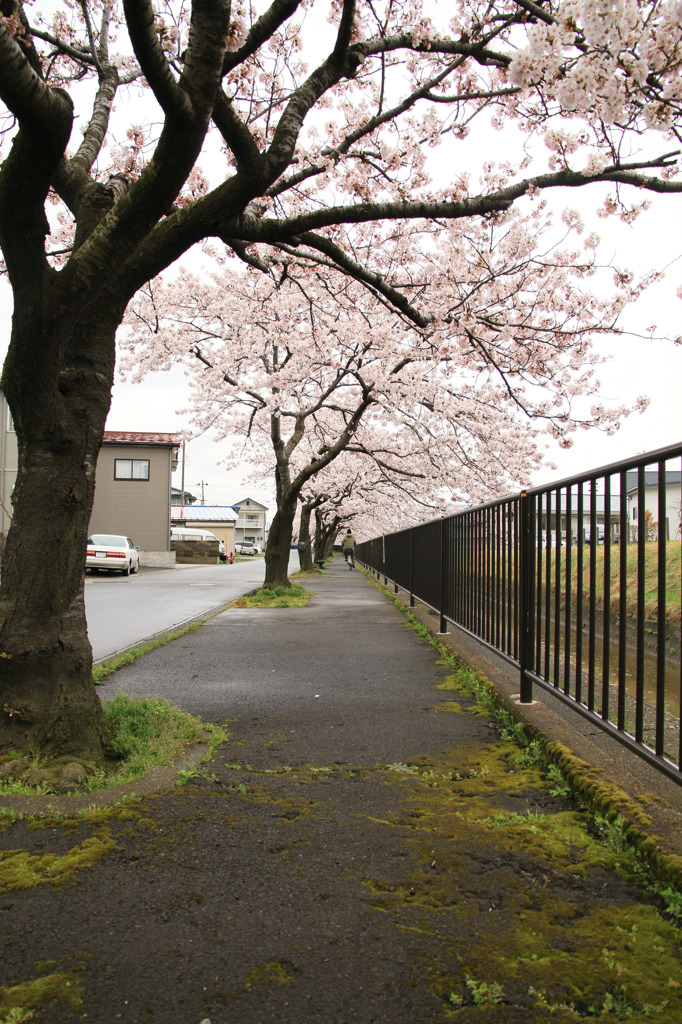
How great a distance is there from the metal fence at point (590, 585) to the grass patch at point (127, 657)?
300 centimetres

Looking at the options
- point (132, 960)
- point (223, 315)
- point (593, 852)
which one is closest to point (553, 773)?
point (593, 852)

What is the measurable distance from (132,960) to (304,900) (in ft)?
1.82

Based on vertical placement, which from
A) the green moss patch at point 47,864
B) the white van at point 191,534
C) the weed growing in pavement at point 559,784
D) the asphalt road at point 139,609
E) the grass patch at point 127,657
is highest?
the white van at point 191,534

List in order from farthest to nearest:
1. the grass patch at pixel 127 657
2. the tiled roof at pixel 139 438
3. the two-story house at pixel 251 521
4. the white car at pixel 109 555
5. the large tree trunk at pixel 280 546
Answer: the two-story house at pixel 251 521 → the tiled roof at pixel 139 438 → the white car at pixel 109 555 → the large tree trunk at pixel 280 546 → the grass patch at pixel 127 657

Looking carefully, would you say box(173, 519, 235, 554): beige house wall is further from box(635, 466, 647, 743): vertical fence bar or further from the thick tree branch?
box(635, 466, 647, 743): vertical fence bar

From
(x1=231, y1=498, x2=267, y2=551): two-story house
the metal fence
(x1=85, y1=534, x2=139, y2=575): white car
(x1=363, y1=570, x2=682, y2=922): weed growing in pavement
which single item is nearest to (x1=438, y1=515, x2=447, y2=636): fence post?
the metal fence

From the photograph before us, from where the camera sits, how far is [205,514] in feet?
237

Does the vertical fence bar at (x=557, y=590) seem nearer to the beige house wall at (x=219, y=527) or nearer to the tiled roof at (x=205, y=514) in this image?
the beige house wall at (x=219, y=527)

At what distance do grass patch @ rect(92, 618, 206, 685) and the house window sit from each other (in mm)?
27786

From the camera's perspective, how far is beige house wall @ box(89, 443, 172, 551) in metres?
35.4

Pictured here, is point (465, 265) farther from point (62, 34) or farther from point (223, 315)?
point (223, 315)

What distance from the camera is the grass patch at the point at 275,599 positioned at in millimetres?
13605

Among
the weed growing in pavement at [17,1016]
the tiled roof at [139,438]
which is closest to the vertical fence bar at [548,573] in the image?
the weed growing in pavement at [17,1016]

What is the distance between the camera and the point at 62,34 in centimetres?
682
